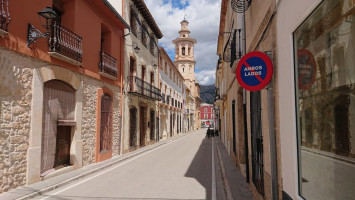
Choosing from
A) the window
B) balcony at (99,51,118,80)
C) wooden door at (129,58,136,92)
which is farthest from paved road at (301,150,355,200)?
the window

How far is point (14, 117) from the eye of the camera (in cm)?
652

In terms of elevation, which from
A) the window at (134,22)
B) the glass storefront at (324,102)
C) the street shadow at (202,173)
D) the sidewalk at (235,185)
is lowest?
the street shadow at (202,173)

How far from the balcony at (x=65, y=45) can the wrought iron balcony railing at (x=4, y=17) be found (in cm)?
174

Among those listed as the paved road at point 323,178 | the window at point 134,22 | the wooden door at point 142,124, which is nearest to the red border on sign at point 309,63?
the paved road at point 323,178

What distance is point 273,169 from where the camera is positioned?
3.68m

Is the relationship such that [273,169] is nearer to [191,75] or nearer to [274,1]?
[274,1]

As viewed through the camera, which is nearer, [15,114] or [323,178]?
[323,178]

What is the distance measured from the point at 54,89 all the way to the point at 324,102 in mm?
8067

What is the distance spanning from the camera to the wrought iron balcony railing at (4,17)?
5.98m

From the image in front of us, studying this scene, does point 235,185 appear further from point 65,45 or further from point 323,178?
point 65,45

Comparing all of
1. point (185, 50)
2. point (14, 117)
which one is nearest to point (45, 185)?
point (14, 117)

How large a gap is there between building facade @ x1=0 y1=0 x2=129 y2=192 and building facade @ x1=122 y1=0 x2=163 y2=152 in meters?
2.19

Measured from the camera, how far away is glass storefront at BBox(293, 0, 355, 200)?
2.30 m

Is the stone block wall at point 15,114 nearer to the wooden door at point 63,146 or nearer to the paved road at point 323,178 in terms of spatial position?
the wooden door at point 63,146
